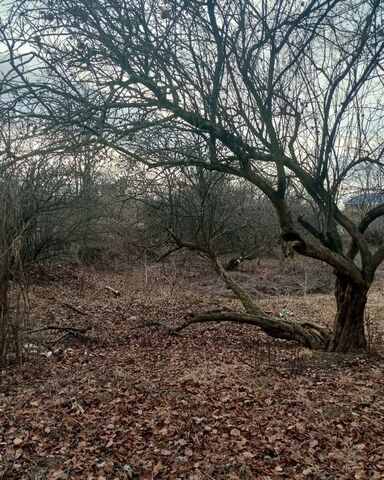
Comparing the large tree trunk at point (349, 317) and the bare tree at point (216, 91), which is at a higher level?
the bare tree at point (216, 91)

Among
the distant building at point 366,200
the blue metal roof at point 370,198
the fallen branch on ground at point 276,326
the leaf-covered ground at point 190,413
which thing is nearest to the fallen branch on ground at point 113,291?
the leaf-covered ground at point 190,413

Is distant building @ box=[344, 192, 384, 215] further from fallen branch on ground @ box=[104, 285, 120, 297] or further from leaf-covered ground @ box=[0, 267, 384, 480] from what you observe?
fallen branch on ground @ box=[104, 285, 120, 297]

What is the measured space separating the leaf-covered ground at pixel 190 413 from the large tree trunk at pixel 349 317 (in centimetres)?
33

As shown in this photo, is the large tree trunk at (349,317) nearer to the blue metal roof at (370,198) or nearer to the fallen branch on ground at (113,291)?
the blue metal roof at (370,198)

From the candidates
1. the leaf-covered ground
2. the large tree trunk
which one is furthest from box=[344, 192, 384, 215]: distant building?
the leaf-covered ground

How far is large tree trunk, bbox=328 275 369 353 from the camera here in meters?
5.94

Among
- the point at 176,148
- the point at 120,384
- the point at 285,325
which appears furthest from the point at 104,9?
the point at 285,325

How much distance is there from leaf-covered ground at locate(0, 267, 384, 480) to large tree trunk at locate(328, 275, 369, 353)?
0.33 m

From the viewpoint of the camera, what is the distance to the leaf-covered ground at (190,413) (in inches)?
131

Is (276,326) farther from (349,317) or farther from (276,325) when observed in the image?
(349,317)

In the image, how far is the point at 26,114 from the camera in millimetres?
4742

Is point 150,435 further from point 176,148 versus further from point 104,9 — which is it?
point 104,9

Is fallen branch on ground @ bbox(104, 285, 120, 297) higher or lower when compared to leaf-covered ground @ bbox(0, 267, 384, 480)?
higher

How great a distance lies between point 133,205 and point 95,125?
5.36m
